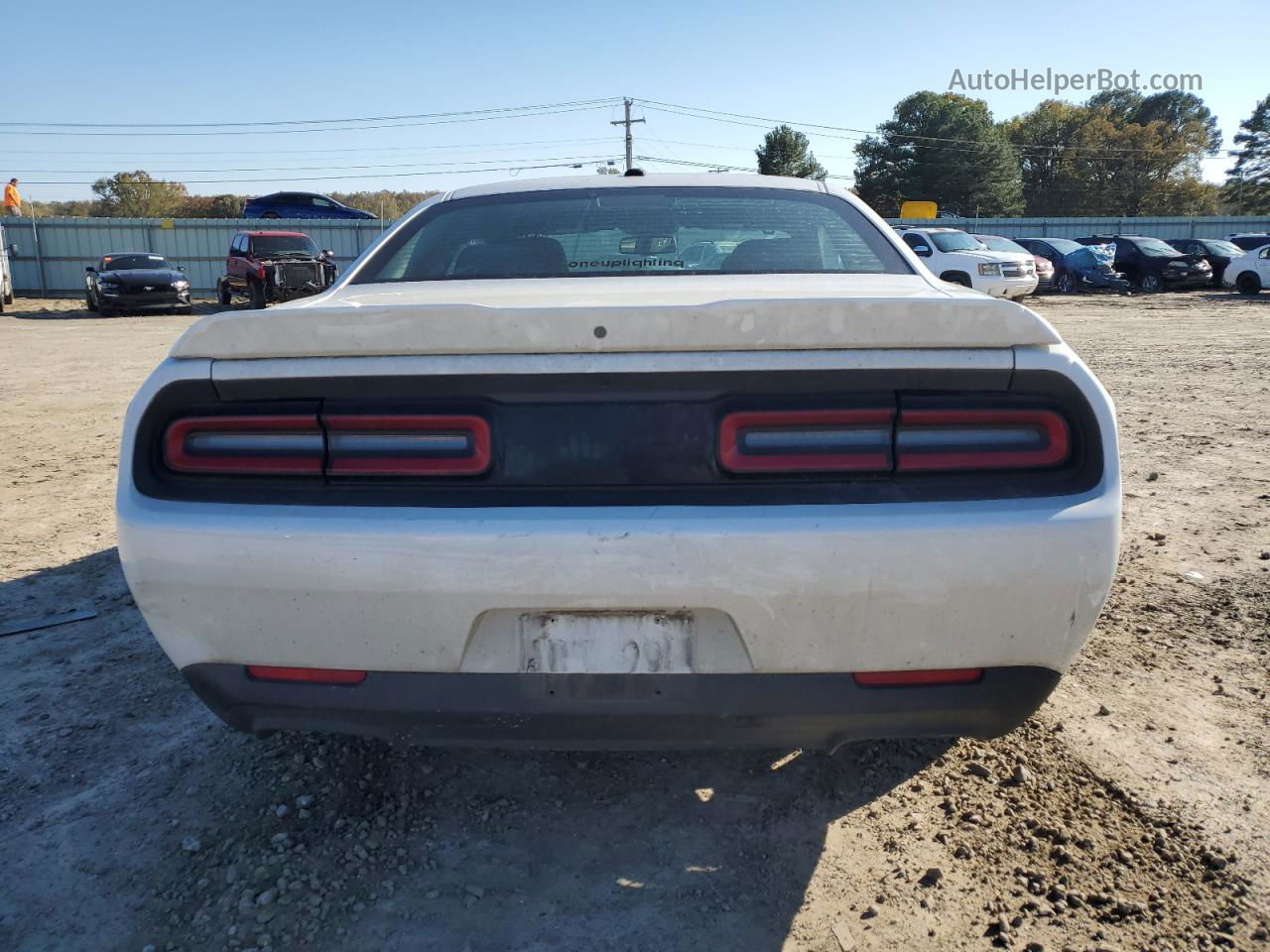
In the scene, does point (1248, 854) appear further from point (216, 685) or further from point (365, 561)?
point (216, 685)

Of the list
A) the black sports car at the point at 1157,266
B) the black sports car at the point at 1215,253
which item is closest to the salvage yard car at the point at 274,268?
the black sports car at the point at 1157,266

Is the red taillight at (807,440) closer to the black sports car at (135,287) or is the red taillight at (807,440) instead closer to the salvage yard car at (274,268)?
the salvage yard car at (274,268)

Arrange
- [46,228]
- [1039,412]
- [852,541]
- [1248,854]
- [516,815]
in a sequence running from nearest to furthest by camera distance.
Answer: [852,541]
[1039,412]
[1248,854]
[516,815]
[46,228]

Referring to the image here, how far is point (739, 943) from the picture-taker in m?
1.89

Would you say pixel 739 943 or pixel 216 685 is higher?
pixel 216 685

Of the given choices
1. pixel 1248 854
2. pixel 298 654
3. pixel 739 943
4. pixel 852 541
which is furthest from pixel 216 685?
pixel 1248 854

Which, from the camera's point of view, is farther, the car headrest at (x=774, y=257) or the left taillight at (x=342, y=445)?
the car headrest at (x=774, y=257)

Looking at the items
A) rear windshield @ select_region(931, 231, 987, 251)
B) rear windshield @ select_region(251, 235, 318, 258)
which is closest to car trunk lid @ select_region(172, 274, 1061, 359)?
rear windshield @ select_region(931, 231, 987, 251)

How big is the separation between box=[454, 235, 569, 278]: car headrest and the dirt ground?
1396 mm

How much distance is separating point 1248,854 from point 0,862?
9.40 ft

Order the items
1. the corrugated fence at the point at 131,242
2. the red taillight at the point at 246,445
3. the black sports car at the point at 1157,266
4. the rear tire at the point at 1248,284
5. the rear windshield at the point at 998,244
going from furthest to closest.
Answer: the corrugated fence at the point at 131,242 < the black sports car at the point at 1157,266 < the rear tire at the point at 1248,284 < the rear windshield at the point at 998,244 < the red taillight at the point at 246,445

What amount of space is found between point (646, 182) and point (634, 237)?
0.44 m

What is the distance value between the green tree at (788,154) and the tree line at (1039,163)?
77 millimetres

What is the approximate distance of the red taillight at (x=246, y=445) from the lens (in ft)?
6.00
